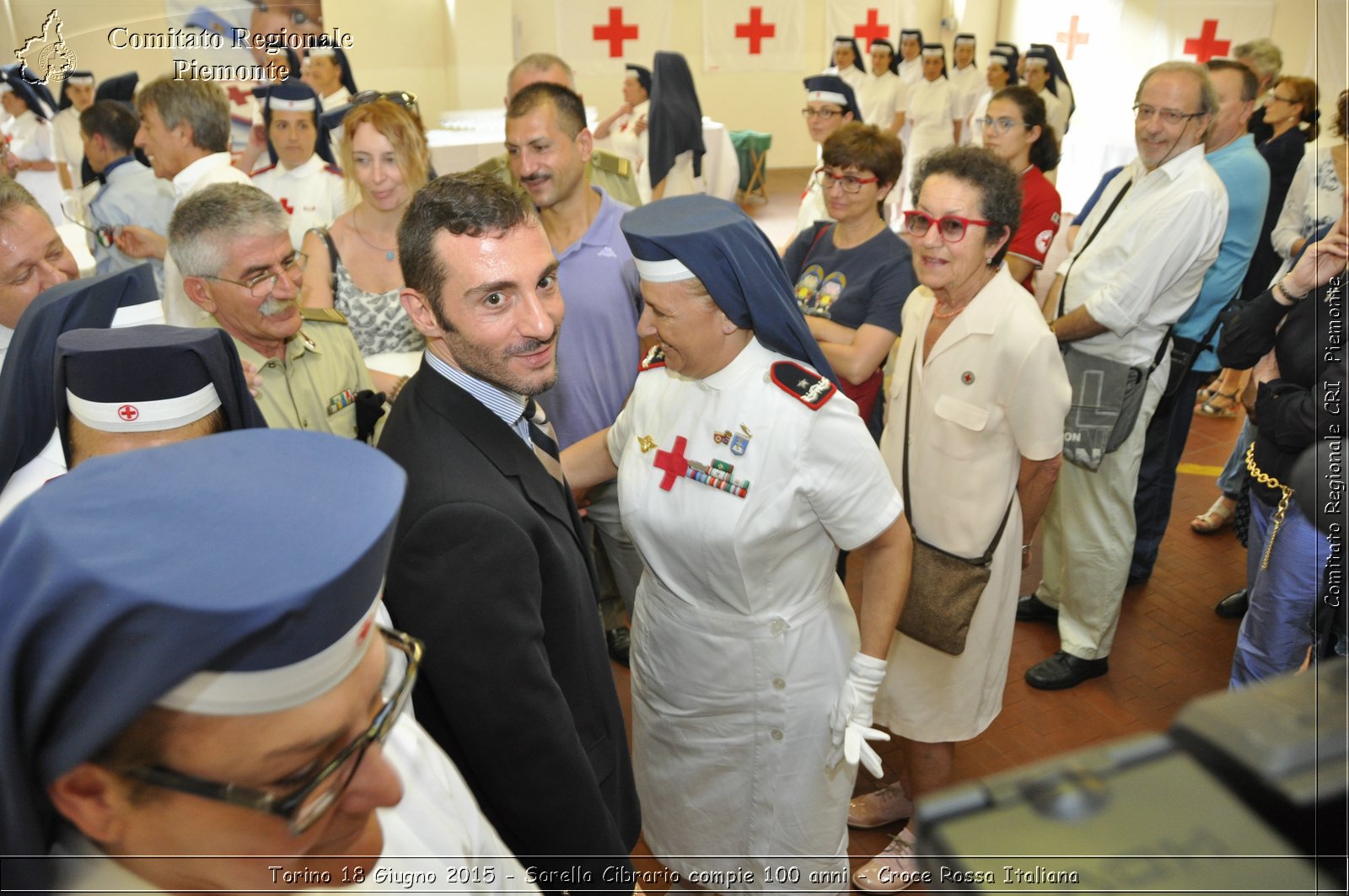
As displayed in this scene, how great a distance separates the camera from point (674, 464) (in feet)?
6.13

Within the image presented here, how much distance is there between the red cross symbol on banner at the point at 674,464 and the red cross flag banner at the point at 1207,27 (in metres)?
9.71

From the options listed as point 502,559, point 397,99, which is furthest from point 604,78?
point 502,559

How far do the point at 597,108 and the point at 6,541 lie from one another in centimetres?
1154

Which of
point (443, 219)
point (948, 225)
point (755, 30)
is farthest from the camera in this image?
point (755, 30)

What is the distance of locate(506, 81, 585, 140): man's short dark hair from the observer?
303cm

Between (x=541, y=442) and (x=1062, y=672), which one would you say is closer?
(x=541, y=442)

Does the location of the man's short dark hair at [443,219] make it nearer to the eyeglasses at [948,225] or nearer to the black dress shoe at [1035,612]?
the eyeglasses at [948,225]

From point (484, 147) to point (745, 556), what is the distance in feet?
22.6

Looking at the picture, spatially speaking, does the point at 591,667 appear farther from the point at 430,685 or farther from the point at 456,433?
the point at 456,433

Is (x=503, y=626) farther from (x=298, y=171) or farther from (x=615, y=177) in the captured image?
(x=298, y=171)

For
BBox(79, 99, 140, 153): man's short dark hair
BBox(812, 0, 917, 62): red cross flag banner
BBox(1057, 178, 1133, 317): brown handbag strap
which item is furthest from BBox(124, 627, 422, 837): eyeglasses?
BBox(812, 0, 917, 62): red cross flag banner

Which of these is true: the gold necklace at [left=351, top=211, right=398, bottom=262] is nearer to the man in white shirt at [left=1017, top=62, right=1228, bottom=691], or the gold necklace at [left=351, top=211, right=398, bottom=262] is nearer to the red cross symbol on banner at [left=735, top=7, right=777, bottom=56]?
the man in white shirt at [left=1017, top=62, right=1228, bottom=691]

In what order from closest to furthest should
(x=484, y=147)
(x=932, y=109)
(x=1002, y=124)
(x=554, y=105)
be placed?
(x=554, y=105) < (x=1002, y=124) < (x=484, y=147) < (x=932, y=109)

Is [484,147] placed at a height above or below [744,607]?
above
